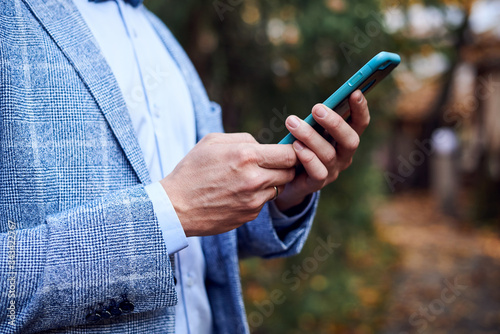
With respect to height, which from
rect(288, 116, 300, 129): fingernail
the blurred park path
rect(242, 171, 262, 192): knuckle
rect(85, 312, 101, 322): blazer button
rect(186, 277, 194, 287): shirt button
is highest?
rect(288, 116, 300, 129): fingernail

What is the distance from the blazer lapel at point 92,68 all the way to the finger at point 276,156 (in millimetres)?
320

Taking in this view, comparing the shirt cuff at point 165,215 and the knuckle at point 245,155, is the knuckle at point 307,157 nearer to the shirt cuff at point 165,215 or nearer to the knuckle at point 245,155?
the knuckle at point 245,155

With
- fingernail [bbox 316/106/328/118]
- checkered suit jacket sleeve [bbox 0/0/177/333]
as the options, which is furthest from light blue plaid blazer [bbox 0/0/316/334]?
fingernail [bbox 316/106/328/118]

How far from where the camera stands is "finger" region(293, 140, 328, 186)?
1096 millimetres

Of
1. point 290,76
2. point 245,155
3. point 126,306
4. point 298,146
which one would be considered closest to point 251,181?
point 245,155

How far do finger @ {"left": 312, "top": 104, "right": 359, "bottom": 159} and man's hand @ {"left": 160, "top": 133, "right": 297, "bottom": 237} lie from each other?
4.4 inches

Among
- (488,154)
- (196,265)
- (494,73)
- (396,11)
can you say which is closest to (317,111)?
(196,265)

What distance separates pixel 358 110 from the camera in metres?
1.23

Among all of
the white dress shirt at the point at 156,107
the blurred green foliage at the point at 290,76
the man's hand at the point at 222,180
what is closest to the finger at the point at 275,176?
the man's hand at the point at 222,180

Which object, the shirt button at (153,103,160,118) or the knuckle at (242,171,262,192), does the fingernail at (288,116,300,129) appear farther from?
the shirt button at (153,103,160,118)

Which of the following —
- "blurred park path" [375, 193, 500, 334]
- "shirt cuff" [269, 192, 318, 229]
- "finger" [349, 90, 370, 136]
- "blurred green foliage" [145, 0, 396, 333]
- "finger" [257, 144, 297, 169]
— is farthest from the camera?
"blurred park path" [375, 193, 500, 334]

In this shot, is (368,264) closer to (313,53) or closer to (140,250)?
(313,53)

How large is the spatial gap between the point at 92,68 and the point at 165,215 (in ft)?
1.42

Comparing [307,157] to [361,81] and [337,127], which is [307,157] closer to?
[337,127]
